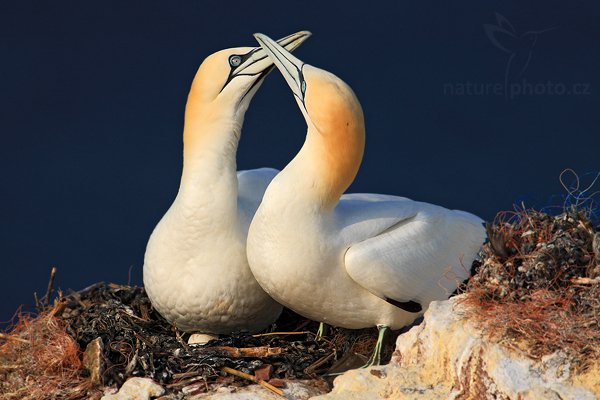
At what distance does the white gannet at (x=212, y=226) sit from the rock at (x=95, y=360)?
599 millimetres

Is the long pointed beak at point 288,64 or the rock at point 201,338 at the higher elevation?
the long pointed beak at point 288,64

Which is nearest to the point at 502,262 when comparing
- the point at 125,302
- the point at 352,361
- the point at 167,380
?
A: the point at 352,361

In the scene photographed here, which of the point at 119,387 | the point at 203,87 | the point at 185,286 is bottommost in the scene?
the point at 119,387

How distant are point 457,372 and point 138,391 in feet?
6.40

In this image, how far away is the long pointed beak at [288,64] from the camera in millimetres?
7137

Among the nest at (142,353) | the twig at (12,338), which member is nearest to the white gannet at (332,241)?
the nest at (142,353)

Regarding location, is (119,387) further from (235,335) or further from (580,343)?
(580,343)

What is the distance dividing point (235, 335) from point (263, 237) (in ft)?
2.77

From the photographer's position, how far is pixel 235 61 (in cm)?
765

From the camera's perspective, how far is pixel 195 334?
7.77 m

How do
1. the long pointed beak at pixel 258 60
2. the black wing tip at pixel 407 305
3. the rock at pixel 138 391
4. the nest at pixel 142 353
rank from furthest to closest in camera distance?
the long pointed beak at pixel 258 60, the black wing tip at pixel 407 305, the nest at pixel 142 353, the rock at pixel 138 391

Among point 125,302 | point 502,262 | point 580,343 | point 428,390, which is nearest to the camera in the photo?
point 580,343

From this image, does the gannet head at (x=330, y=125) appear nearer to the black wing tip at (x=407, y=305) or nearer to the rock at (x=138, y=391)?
the black wing tip at (x=407, y=305)

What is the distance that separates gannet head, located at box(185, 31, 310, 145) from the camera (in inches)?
301
